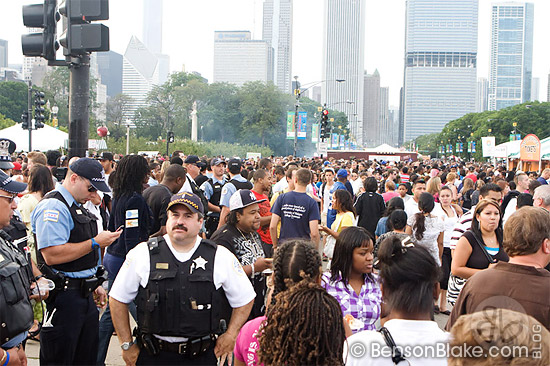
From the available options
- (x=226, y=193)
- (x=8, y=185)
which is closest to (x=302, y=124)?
(x=226, y=193)

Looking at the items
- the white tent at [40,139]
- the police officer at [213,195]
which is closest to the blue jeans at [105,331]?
the police officer at [213,195]

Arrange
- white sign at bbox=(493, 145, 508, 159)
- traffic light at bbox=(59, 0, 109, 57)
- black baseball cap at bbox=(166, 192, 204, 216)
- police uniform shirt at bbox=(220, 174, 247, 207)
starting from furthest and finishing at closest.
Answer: white sign at bbox=(493, 145, 508, 159)
police uniform shirt at bbox=(220, 174, 247, 207)
traffic light at bbox=(59, 0, 109, 57)
black baseball cap at bbox=(166, 192, 204, 216)

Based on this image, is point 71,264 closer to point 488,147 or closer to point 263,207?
point 263,207

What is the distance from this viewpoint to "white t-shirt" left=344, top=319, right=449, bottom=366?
2982 millimetres

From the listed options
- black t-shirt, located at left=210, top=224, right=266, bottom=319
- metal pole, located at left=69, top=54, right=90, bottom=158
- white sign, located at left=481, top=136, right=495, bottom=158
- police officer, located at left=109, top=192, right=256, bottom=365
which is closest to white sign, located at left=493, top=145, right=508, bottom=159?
white sign, located at left=481, top=136, right=495, bottom=158

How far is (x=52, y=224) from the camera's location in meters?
4.86

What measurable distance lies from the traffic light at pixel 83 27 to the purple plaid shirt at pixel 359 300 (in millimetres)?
3997

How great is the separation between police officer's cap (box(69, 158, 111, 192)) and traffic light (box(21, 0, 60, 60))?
8.80 feet

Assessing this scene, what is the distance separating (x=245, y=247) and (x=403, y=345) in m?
2.63

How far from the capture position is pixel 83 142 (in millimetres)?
7145

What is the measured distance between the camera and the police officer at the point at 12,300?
3.71 metres

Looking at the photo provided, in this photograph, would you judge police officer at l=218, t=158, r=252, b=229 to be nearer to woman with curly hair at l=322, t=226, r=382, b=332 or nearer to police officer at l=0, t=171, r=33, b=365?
woman with curly hair at l=322, t=226, r=382, b=332

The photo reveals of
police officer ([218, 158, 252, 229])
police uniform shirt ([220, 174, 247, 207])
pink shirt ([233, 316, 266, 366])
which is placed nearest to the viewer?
pink shirt ([233, 316, 266, 366])

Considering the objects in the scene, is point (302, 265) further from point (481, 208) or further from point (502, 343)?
point (481, 208)
